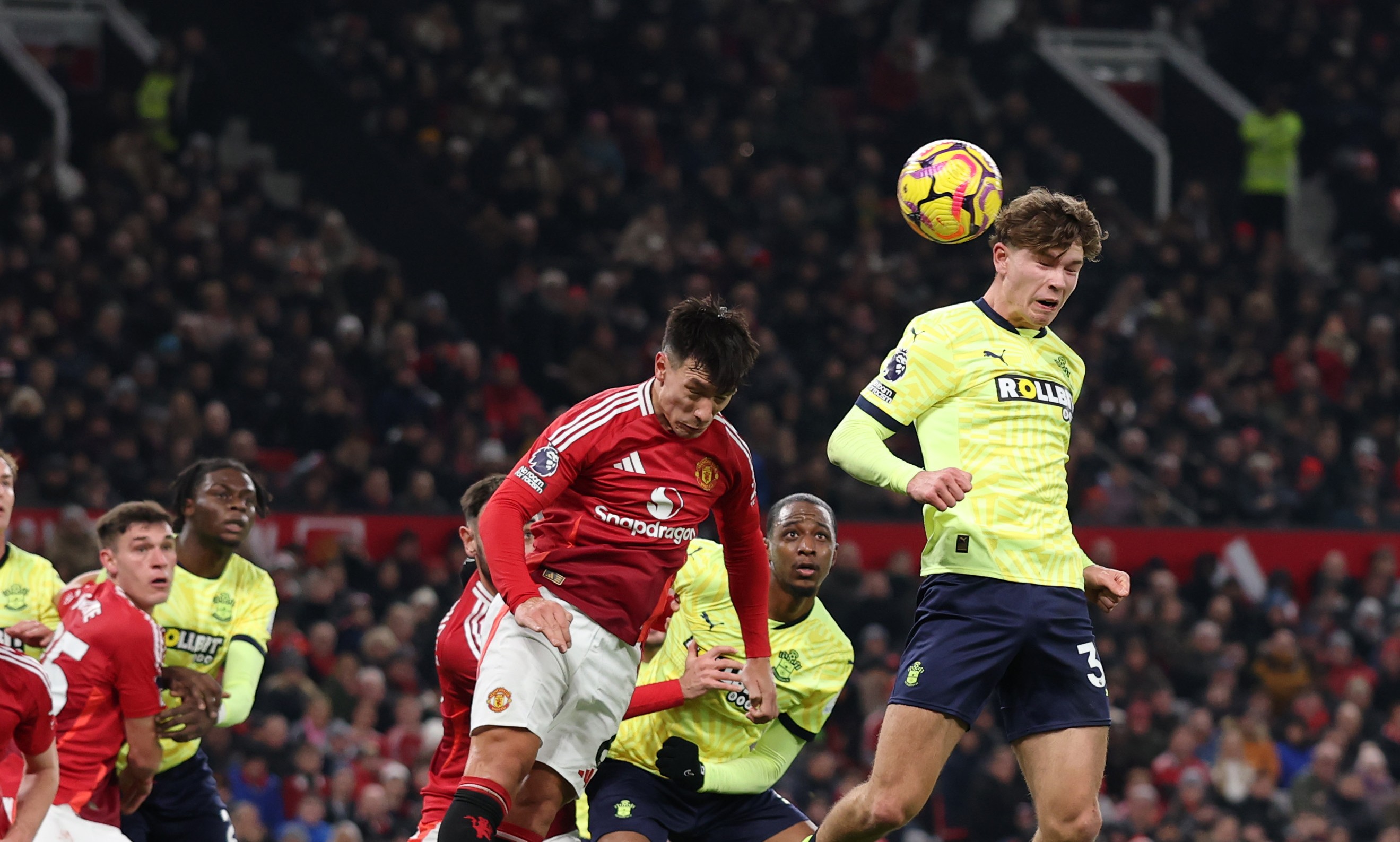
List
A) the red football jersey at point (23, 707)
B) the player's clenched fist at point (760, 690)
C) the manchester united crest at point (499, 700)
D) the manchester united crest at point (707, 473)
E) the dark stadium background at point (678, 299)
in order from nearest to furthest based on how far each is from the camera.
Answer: the red football jersey at point (23, 707) → the manchester united crest at point (499, 700) → the manchester united crest at point (707, 473) → the player's clenched fist at point (760, 690) → the dark stadium background at point (678, 299)

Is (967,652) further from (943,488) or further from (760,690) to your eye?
(760,690)

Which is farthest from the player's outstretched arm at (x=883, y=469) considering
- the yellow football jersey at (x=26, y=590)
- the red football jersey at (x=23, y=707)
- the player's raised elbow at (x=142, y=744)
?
the yellow football jersey at (x=26, y=590)

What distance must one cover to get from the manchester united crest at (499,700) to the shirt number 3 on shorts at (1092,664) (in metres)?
1.84

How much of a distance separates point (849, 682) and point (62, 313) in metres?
6.86

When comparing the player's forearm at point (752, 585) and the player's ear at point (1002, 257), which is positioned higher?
the player's ear at point (1002, 257)

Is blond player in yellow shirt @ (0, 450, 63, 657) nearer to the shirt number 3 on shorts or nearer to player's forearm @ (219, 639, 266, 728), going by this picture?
player's forearm @ (219, 639, 266, 728)

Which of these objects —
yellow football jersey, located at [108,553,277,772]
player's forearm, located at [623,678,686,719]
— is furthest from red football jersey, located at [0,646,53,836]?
player's forearm, located at [623,678,686,719]

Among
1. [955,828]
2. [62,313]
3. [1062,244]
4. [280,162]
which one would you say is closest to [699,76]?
[280,162]

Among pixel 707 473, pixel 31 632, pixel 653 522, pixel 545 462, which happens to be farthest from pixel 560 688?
pixel 31 632

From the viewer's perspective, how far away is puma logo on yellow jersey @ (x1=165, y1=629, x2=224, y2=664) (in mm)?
7832

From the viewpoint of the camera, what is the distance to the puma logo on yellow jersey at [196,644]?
7.83 meters

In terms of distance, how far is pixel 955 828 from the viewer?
1341 centimetres

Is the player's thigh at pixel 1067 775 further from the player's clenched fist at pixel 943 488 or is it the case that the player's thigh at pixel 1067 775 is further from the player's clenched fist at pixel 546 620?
the player's clenched fist at pixel 546 620

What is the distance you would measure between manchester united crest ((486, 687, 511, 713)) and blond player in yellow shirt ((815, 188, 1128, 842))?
45.7 inches
